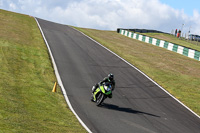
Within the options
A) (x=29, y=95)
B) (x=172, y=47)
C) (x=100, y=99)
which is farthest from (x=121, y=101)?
(x=172, y=47)

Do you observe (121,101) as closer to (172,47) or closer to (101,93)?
(101,93)

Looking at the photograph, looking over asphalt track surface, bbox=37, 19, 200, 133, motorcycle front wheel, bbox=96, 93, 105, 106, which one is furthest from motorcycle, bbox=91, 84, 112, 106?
asphalt track surface, bbox=37, 19, 200, 133

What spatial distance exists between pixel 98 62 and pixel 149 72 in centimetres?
474

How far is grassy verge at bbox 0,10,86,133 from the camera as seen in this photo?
10.1 metres

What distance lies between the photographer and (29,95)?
14047 mm

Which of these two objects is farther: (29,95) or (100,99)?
(100,99)

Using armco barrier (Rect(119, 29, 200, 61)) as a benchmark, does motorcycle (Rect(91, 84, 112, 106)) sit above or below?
below

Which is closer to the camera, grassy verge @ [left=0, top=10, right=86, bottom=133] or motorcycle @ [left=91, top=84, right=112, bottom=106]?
Answer: grassy verge @ [left=0, top=10, right=86, bottom=133]

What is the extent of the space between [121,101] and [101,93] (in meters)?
2.16

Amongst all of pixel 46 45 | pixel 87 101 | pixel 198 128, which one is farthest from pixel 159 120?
pixel 46 45

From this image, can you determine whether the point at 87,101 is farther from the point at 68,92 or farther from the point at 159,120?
the point at 159,120

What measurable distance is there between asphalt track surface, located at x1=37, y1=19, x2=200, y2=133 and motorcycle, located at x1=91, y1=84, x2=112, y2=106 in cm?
37

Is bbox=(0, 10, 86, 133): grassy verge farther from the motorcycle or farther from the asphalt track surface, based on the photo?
the motorcycle

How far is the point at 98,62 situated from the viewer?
25391 mm
